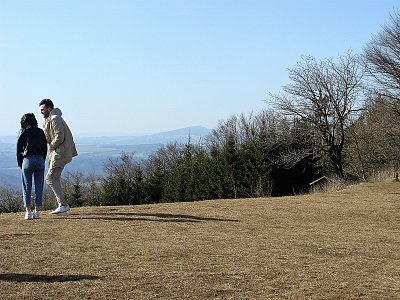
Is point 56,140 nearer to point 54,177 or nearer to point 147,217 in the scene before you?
point 54,177

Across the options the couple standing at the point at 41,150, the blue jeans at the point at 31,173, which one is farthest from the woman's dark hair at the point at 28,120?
the blue jeans at the point at 31,173

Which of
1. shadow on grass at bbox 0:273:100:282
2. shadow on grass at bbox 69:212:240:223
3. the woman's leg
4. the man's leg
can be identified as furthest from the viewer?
the man's leg

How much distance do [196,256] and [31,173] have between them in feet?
14.4

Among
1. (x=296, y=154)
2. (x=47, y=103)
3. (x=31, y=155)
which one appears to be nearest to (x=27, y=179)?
(x=31, y=155)

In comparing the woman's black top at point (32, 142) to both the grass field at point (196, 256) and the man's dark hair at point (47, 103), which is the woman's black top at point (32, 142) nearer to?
the man's dark hair at point (47, 103)

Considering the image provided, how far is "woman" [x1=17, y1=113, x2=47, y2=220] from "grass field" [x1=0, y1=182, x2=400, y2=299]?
1.54ft

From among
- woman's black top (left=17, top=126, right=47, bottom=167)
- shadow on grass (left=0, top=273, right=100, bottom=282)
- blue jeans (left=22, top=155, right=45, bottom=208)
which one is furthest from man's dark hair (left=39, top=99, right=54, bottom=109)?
shadow on grass (left=0, top=273, right=100, bottom=282)

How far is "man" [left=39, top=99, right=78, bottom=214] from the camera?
9672 mm

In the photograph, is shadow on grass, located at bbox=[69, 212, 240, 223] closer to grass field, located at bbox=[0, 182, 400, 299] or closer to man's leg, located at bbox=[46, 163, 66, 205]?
grass field, located at bbox=[0, 182, 400, 299]

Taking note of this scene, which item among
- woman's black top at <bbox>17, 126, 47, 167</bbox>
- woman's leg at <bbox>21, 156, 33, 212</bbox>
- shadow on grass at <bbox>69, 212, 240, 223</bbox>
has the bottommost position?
shadow on grass at <bbox>69, 212, 240, 223</bbox>

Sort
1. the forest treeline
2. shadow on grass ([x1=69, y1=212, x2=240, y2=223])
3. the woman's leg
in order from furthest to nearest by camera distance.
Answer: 1. the forest treeline
2. shadow on grass ([x1=69, y1=212, x2=240, y2=223])
3. the woman's leg

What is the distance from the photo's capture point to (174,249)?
6.85m

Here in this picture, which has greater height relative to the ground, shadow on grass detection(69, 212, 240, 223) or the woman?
the woman

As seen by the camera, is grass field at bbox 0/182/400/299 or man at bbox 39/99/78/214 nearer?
grass field at bbox 0/182/400/299
